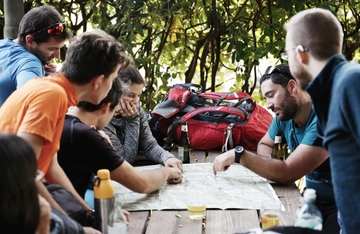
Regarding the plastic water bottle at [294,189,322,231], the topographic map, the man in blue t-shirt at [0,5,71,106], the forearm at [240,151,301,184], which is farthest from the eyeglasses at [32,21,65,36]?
the plastic water bottle at [294,189,322,231]

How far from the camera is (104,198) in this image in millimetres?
2039

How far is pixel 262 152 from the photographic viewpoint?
3.42m

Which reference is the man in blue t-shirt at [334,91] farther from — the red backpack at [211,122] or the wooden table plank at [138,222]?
the red backpack at [211,122]

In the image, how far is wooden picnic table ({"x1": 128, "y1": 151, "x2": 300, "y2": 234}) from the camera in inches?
89.5

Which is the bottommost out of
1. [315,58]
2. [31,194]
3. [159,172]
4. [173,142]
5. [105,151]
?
[173,142]

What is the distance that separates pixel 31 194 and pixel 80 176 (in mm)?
1086

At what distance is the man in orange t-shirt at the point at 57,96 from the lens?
6.66 feet

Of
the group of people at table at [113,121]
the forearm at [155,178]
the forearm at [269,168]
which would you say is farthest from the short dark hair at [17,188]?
the forearm at [269,168]

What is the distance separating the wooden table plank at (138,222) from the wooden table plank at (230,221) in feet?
0.86

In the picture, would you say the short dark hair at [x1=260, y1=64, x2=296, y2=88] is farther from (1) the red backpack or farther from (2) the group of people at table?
(1) the red backpack

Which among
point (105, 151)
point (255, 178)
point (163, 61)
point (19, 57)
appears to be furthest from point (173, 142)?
point (163, 61)

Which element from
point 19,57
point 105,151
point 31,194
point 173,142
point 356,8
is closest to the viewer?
point 31,194

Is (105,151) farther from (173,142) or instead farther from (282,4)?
(282,4)

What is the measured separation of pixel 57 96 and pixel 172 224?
712 millimetres
